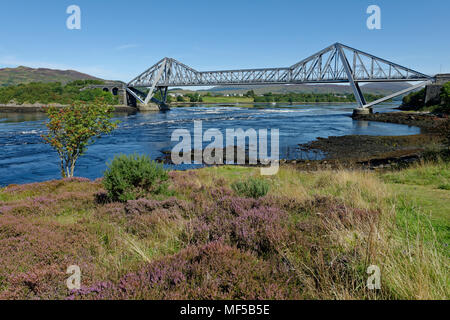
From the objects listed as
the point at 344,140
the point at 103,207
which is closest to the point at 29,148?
the point at 103,207

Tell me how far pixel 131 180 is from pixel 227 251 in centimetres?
547

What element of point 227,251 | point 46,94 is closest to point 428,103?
point 227,251

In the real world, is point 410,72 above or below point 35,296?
above

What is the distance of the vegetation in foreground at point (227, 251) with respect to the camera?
2959 millimetres

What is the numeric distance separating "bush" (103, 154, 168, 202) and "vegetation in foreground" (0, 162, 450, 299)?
33.6 inches

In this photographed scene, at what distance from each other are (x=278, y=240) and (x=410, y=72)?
341 ft

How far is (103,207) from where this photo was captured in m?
7.15

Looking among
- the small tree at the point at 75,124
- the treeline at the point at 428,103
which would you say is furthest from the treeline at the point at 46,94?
the treeline at the point at 428,103

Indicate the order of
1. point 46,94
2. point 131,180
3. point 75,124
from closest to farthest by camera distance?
point 131,180, point 75,124, point 46,94

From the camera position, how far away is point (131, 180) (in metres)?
8.24

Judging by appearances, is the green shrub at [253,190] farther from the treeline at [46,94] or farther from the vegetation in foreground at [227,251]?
the treeline at [46,94]

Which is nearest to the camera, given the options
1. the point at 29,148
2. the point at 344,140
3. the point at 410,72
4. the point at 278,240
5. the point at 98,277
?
the point at 98,277

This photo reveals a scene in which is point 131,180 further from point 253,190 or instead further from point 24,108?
point 24,108
